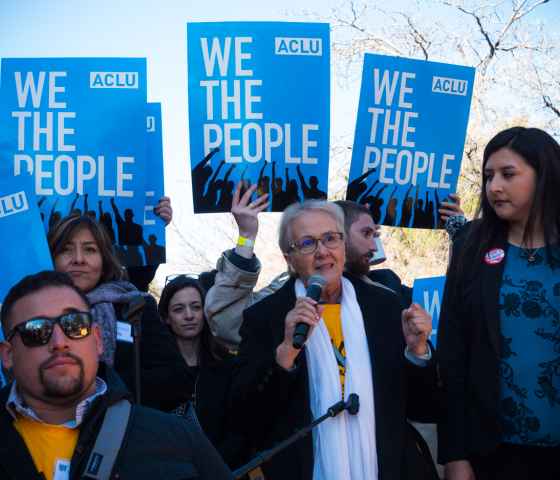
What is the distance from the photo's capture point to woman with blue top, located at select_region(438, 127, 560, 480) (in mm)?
3467

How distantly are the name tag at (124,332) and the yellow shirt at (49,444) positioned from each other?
130 centimetres

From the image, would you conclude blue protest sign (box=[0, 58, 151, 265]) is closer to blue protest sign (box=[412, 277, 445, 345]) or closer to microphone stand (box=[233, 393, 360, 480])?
blue protest sign (box=[412, 277, 445, 345])

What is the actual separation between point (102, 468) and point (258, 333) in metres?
1.36

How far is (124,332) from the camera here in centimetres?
433

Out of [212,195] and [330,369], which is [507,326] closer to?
[330,369]

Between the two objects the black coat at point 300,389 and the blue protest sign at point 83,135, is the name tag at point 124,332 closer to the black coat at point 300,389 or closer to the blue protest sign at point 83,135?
the black coat at point 300,389

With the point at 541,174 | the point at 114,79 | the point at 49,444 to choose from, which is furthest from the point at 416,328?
the point at 114,79

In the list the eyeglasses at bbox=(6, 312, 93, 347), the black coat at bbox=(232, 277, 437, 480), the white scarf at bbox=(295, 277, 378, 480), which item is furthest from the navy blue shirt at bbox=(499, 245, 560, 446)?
the eyeglasses at bbox=(6, 312, 93, 347)

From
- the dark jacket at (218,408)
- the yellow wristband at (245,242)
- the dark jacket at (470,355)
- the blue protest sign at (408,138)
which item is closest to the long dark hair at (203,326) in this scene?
the dark jacket at (218,408)

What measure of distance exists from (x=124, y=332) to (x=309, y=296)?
1.11 m

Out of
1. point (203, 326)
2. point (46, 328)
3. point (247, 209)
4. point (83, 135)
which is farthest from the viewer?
Result: point (203, 326)

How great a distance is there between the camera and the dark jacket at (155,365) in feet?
14.0

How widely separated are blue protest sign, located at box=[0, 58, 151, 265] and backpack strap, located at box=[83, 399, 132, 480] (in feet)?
7.94

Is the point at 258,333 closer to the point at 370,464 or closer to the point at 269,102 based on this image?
the point at 370,464
